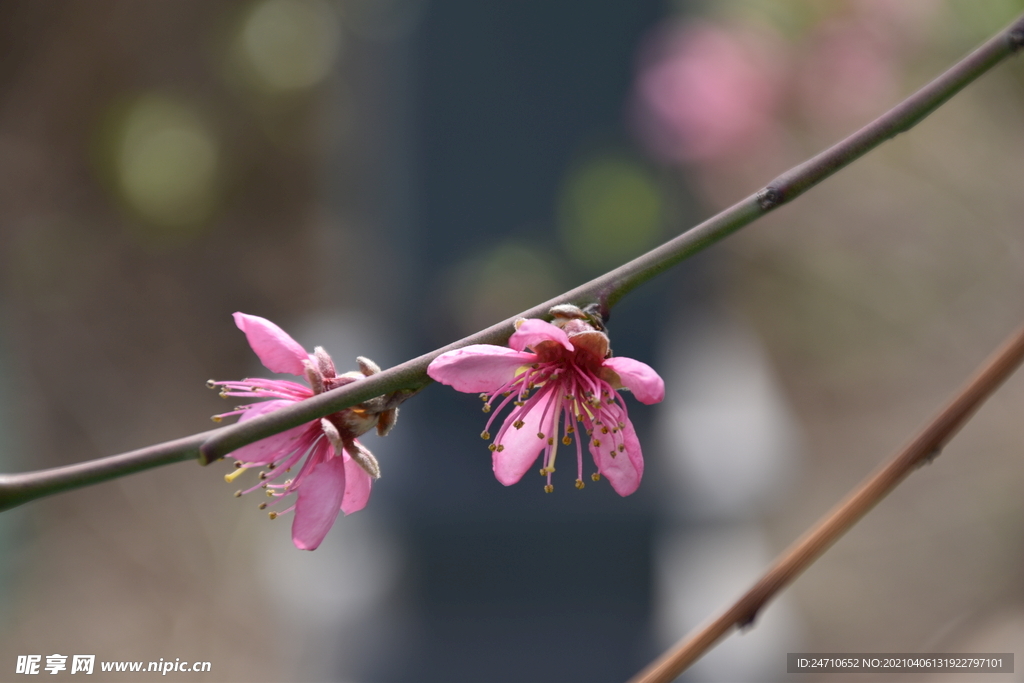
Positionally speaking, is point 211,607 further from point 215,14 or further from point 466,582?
point 215,14

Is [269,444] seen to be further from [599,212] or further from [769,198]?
[599,212]

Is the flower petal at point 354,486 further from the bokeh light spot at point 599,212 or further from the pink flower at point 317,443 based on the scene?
the bokeh light spot at point 599,212

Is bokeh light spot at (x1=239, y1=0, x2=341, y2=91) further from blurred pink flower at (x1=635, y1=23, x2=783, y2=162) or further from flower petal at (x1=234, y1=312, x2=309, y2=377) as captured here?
flower petal at (x1=234, y1=312, x2=309, y2=377)

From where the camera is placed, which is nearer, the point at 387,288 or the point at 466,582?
the point at 466,582

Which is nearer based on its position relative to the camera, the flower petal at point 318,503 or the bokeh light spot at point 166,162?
the flower petal at point 318,503

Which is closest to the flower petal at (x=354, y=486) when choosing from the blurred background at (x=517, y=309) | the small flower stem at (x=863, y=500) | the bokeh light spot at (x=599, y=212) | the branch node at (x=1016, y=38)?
the small flower stem at (x=863, y=500)

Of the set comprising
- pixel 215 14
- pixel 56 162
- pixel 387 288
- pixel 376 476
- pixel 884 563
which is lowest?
pixel 884 563

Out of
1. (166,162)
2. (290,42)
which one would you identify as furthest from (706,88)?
(166,162)

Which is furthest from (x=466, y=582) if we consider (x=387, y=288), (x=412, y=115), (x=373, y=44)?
(x=373, y=44)
